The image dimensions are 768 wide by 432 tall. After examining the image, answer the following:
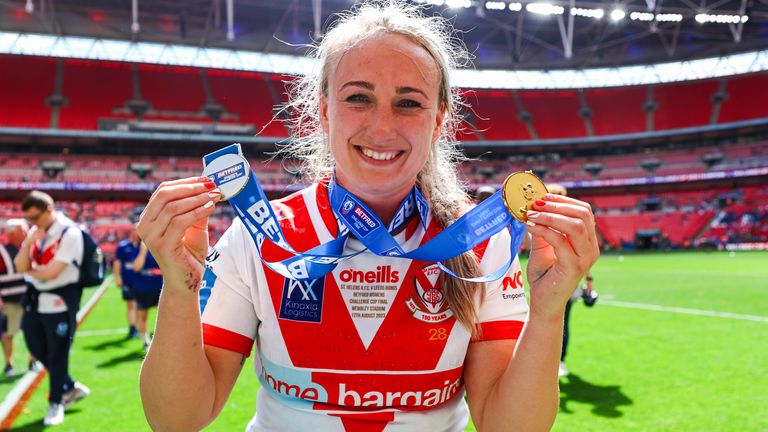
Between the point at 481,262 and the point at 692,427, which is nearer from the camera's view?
the point at 481,262

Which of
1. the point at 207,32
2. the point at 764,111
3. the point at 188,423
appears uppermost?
the point at 207,32

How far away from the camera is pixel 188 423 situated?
1548mm

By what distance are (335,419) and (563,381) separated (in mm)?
5307

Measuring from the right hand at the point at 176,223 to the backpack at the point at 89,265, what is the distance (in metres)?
4.64

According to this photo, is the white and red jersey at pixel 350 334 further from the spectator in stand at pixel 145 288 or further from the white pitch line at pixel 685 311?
the white pitch line at pixel 685 311

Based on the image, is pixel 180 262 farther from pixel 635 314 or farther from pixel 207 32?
pixel 207 32

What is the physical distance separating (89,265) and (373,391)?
16.5 ft

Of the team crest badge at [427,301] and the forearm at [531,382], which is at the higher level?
the team crest badge at [427,301]

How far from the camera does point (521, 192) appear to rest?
150cm

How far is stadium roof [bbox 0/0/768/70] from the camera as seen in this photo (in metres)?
34.2

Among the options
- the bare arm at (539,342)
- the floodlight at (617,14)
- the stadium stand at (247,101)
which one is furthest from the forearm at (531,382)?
the floodlight at (617,14)


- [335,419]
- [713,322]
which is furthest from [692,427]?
[713,322]

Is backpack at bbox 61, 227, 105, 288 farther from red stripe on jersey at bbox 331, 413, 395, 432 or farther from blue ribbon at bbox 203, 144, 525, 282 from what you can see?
red stripe on jersey at bbox 331, 413, 395, 432

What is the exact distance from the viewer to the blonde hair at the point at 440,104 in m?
1.60
